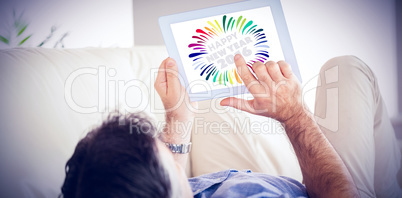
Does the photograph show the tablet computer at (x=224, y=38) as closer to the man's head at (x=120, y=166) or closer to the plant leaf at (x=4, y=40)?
the man's head at (x=120, y=166)

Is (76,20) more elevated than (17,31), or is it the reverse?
(76,20)

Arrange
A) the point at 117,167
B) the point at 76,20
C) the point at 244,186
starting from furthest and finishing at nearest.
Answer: the point at 76,20 → the point at 244,186 → the point at 117,167

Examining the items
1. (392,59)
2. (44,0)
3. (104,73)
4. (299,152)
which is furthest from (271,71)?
(392,59)

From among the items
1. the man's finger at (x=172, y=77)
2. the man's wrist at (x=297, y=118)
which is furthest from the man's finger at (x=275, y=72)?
the man's finger at (x=172, y=77)

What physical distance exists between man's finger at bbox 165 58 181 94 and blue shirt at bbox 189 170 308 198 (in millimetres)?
248

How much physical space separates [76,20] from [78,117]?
3.72 ft

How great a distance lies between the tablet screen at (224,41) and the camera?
2.63 feet

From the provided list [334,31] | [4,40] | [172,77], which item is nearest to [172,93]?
[172,77]

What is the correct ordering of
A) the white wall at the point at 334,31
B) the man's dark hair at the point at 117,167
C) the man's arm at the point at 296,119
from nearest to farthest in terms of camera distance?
1. the man's dark hair at the point at 117,167
2. the man's arm at the point at 296,119
3. the white wall at the point at 334,31

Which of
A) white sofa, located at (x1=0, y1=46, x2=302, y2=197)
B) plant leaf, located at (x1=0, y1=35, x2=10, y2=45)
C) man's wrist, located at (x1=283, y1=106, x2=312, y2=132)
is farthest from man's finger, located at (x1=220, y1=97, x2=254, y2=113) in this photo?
plant leaf, located at (x1=0, y1=35, x2=10, y2=45)

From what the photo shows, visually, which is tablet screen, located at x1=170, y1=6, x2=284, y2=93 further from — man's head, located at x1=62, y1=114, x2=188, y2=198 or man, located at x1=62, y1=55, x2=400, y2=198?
man's head, located at x1=62, y1=114, x2=188, y2=198

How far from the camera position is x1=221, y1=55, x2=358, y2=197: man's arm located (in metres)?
0.73

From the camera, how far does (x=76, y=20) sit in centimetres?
170

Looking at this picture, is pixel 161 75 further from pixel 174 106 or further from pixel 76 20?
pixel 76 20
